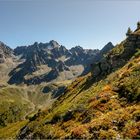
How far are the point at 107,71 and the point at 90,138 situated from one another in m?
40.5

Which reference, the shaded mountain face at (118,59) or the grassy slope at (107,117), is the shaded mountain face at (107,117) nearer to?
the grassy slope at (107,117)

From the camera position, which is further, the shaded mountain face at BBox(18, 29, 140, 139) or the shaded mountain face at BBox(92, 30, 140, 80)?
the shaded mountain face at BBox(92, 30, 140, 80)

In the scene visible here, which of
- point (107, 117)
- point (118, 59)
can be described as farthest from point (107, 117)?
point (118, 59)

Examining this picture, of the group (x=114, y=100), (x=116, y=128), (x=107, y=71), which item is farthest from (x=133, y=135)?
(x=107, y=71)

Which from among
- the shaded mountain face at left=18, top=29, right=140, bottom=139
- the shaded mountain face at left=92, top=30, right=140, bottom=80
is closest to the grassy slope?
the shaded mountain face at left=18, top=29, right=140, bottom=139

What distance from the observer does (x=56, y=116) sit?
2061 inches

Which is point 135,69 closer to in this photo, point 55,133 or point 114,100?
point 114,100

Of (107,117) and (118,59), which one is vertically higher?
(118,59)

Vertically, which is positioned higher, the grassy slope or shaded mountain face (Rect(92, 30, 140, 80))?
shaded mountain face (Rect(92, 30, 140, 80))

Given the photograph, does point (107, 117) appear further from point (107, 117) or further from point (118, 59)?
point (118, 59)

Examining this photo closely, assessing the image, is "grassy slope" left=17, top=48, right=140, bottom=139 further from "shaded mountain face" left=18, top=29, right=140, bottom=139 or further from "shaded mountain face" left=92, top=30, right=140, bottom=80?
"shaded mountain face" left=92, top=30, right=140, bottom=80

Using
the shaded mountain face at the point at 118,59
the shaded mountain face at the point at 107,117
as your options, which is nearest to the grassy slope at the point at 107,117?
the shaded mountain face at the point at 107,117

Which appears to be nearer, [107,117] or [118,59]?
[107,117]

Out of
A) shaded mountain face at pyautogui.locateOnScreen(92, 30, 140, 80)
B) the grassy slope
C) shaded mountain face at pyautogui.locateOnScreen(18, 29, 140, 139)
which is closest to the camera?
shaded mountain face at pyautogui.locateOnScreen(18, 29, 140, 139)
